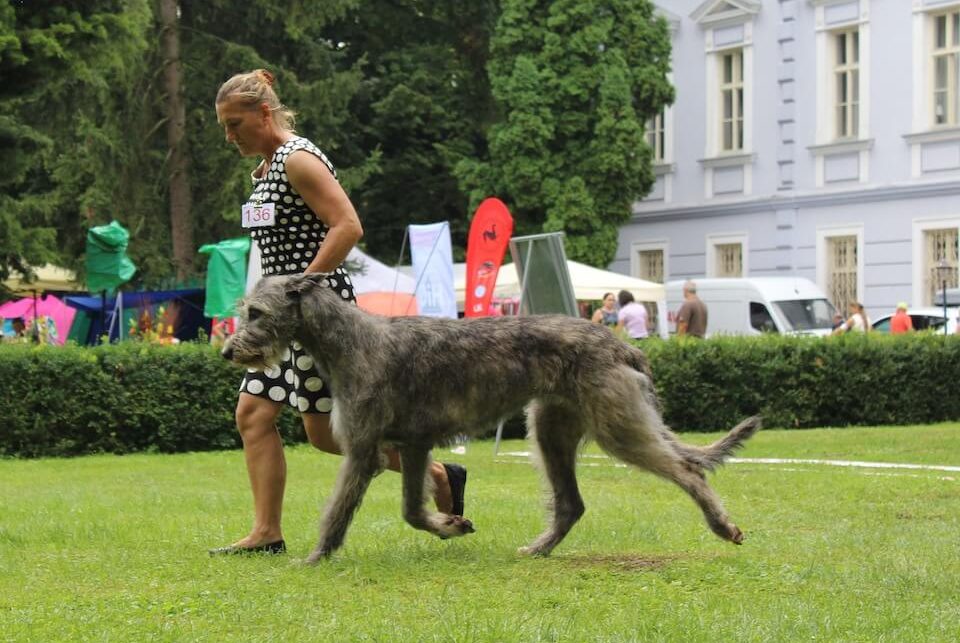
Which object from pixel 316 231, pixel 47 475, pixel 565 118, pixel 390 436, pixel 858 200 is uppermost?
pixel 565 118

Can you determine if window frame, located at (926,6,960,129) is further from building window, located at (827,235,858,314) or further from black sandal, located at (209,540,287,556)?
black sandal, located at (209,540,287,556)

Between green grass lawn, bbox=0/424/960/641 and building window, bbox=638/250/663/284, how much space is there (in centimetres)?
2571

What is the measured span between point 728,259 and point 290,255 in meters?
28.7

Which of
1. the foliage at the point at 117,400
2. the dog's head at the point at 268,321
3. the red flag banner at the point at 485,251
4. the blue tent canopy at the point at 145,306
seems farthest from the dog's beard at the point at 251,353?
the blue tent canopy at the point at 145,306

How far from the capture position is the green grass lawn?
16.3 feet

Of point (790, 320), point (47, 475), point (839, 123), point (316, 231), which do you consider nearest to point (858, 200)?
point (839, 123)

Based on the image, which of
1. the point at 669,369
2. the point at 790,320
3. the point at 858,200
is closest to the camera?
the point at 669,369

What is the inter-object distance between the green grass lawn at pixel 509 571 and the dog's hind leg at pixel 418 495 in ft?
0.44

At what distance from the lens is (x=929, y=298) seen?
29828mm

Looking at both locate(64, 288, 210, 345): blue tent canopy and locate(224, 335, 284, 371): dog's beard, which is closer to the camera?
locate(224, 335, 284, 371): dog's beard

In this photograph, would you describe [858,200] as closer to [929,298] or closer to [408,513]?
[929,298]

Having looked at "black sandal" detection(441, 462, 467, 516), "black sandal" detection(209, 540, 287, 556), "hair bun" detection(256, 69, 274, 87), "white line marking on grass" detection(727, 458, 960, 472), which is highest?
"hair bun" detection(256, 69, 274, 87)

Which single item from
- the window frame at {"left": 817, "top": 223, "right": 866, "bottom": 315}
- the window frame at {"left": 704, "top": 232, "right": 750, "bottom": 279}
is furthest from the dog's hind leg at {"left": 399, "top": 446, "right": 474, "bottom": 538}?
the window frame at {"left": 704, "top": 232, "right": 750, "bottom": 279}

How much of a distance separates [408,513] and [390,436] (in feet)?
1.49
